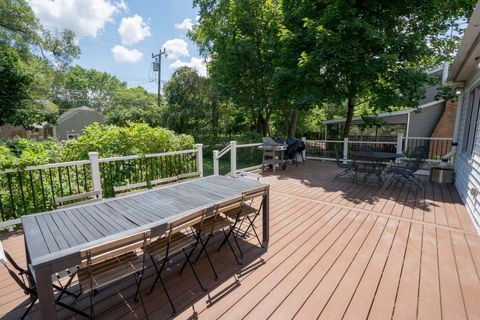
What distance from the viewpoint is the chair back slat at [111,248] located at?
1.65 meters

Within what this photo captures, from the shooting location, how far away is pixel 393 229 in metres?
3.55

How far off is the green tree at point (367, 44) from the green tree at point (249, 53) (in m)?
1.39

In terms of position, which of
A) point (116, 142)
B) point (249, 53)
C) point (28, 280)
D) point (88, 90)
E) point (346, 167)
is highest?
point (88, 90)

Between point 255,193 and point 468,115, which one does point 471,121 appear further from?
point 255,193

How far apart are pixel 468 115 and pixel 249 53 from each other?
314 inches

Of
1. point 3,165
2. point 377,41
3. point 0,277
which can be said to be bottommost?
point 0,277

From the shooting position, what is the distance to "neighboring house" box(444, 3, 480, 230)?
3.66 m

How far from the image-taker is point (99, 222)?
219 centimetres

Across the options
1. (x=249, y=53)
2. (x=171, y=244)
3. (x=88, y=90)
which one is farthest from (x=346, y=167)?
(x=88, y=90)

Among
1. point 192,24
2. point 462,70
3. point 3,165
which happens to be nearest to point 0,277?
point 3,165

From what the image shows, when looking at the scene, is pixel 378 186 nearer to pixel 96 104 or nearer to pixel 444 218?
pixel 444 218

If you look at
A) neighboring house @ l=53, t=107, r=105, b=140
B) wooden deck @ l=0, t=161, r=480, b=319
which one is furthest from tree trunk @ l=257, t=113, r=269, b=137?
neighboring house @ l=53, t=107, r=105, b=140

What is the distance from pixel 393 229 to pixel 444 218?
1192mm

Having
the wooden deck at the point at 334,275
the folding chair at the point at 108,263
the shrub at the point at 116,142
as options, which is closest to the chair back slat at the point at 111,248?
the folding chair at the point at 108,263
